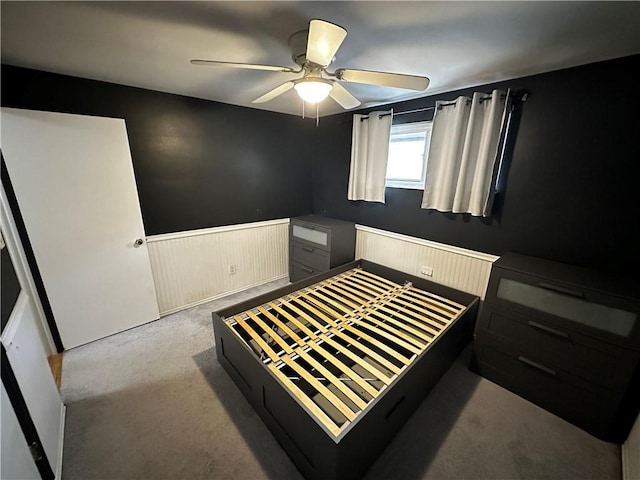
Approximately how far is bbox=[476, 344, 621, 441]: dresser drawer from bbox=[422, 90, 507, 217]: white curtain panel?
114 cm

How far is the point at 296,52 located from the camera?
1.41 metres

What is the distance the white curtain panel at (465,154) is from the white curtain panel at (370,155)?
1.70ft

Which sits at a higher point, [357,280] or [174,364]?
[357,280]

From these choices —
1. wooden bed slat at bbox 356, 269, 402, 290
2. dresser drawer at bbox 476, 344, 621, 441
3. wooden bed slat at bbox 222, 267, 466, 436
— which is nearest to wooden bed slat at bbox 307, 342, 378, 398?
wooden bed slat at bbox 222, 267, 466, 436

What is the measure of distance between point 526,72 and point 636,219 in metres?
1.22

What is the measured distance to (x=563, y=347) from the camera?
156 centimetres

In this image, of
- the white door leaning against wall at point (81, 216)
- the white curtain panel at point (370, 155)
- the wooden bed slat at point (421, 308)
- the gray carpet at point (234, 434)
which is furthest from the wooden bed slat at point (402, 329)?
the white door leaning against wall at point (81, 216)

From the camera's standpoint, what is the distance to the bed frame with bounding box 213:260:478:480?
3.95 ft

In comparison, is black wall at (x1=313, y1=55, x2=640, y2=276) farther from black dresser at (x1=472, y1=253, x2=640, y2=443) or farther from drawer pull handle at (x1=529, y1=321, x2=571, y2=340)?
drawer pull handle at (x1=529, y1=321, x2=571, y2=340)

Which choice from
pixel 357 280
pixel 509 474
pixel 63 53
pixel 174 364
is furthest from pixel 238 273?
pixel 509 474

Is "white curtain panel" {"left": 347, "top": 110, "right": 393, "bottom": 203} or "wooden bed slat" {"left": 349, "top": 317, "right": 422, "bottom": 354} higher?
"white curtain panel" {"left": 347, "top": 110, "right": 393, "bottom": 203}

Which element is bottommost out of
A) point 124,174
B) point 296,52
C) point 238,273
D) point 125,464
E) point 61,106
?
point 125,464

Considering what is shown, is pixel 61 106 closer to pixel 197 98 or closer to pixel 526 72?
pixel 197 98

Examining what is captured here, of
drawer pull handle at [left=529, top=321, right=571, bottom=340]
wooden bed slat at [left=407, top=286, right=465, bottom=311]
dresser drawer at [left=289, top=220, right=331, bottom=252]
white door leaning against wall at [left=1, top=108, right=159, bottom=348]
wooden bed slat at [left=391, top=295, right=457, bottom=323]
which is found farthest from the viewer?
dresser drawer at [left=289, top=220, right=331, bottom=252]
